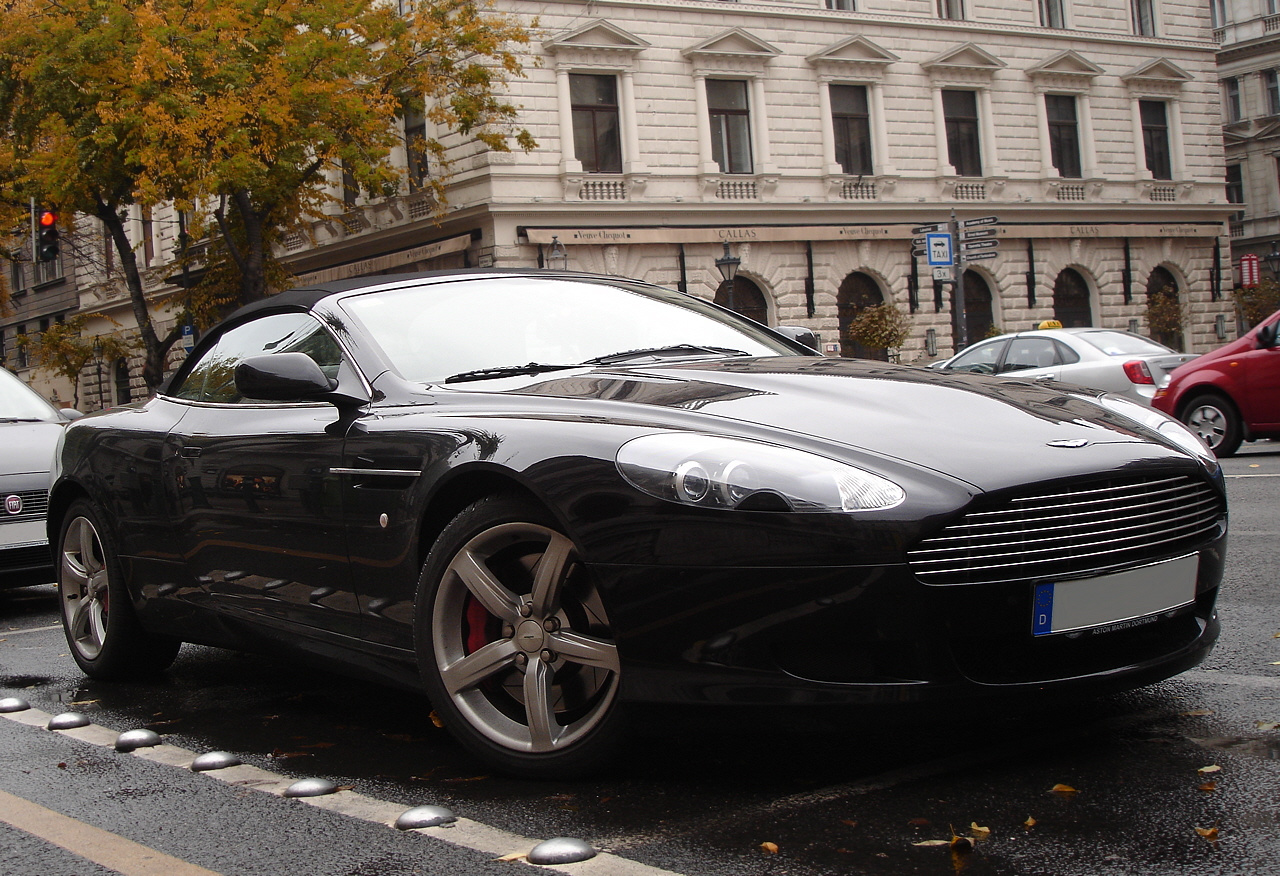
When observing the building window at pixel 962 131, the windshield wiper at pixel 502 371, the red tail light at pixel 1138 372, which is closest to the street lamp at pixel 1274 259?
the building window at pixel 962 131

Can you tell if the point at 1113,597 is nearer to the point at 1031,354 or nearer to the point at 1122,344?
the point at 1122,344

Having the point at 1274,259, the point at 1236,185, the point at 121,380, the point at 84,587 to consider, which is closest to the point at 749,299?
the point at 121,380

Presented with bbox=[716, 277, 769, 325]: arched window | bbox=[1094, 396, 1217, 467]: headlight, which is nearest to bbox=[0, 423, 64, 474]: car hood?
bbox=[1094, 396, 1217, 467]: headlight

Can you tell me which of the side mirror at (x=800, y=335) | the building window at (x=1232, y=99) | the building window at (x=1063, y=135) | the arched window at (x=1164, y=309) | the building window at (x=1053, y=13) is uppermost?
the building window at (x=1232, y=99)

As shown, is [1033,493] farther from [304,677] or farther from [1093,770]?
[304,677]

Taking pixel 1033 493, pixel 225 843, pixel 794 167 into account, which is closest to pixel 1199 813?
pixel 1033 493

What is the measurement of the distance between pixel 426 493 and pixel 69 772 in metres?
1.30

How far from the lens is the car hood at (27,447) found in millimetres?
8016

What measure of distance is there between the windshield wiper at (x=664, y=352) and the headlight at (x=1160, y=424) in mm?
1201

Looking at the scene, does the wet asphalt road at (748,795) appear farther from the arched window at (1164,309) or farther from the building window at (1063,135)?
the arched window at (1164,309)

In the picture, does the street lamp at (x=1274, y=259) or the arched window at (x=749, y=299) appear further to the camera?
the street lamp at (x=1274, y=259)

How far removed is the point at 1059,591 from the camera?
306cm

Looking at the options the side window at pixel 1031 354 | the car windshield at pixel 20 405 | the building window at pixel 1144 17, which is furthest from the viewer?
the building window at pixel 1144 17

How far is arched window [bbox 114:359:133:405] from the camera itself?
44.2 meters
